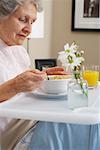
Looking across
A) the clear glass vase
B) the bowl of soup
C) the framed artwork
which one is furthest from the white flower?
the framed artwork

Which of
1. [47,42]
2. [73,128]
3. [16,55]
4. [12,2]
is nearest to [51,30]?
[47,42]

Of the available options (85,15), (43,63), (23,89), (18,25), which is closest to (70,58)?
(23,89)

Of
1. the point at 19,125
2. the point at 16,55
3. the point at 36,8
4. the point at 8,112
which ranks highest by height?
the point at 36,8

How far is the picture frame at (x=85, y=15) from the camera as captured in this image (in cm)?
362

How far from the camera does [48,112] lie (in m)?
1.09

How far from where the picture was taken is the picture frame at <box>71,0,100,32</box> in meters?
3.62

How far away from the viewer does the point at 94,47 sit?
3.65 m

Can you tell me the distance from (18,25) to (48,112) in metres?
0.63

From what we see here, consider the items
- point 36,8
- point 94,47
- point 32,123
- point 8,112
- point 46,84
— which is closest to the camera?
point 8,112

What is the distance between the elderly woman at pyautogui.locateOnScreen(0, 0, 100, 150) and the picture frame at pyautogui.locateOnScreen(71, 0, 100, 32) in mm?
1916

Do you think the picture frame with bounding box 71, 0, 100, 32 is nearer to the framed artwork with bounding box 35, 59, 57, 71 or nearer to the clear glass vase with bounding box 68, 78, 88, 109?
the framed artwork with bounding box 35, 59, 57, 71

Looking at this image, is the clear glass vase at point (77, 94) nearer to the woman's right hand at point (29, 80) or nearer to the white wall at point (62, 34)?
the woman's right hand at point (29, 80)

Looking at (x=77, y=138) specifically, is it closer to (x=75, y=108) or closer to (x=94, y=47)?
(x=75, y=108)

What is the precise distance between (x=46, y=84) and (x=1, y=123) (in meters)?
0.29
